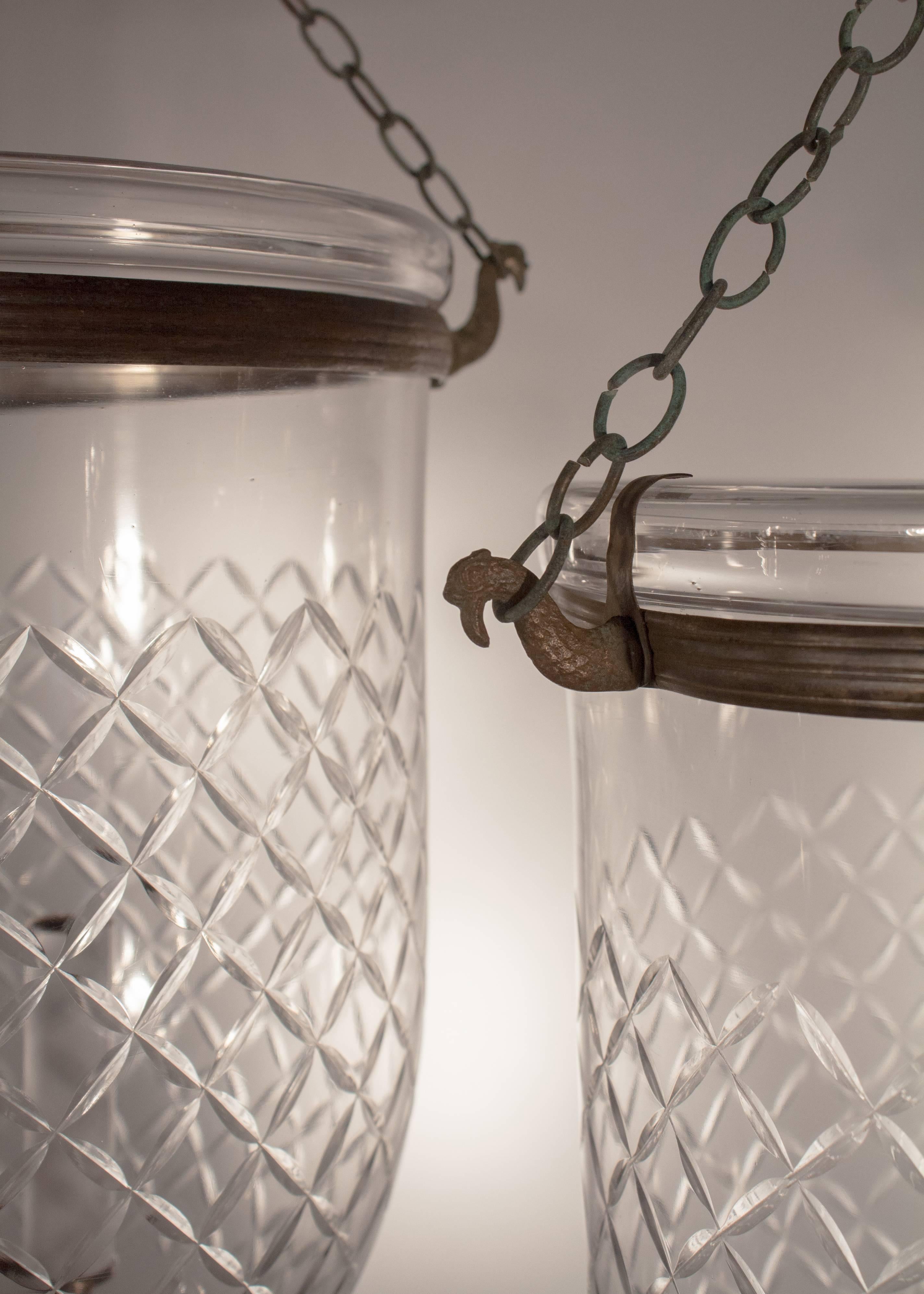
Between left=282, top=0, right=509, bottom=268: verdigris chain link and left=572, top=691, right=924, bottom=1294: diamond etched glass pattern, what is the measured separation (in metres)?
0.25

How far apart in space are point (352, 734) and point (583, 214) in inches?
12.6

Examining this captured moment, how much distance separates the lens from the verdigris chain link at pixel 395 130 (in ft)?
1.49

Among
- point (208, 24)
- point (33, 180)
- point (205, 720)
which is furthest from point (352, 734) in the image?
point (208, 24)

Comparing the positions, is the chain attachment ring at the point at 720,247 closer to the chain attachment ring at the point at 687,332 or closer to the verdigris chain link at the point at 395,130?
the chain attachment ring at the point at 687,332

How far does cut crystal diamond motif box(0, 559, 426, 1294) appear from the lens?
0.30 meters

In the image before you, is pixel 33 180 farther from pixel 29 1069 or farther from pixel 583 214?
pixel 583 214

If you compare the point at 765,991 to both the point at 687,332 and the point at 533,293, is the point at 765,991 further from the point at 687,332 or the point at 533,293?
the point at 533,293

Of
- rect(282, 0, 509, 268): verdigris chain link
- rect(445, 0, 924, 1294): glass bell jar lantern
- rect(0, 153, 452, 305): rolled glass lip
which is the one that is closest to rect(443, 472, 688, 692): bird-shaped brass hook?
rect(445, 0, 924, 1294): glass bell jar lantern

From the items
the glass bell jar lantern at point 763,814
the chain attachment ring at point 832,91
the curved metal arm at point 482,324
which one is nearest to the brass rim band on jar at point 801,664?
the glass bell jar lantern at point 763,814

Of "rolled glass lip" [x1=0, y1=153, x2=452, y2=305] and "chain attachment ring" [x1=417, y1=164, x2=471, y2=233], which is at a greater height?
"chain attachment ring" [x1=417, y1=164, x2=471, y2=233]

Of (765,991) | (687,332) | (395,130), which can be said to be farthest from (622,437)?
(395,130)

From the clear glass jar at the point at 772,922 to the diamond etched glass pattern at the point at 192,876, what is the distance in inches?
3.4

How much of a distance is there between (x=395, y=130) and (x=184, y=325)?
12.7 inches

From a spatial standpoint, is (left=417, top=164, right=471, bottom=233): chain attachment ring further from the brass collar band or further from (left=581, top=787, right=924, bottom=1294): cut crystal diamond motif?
(left=581, top=787, right=924, bottom=1294): cut crystal diamond motif
